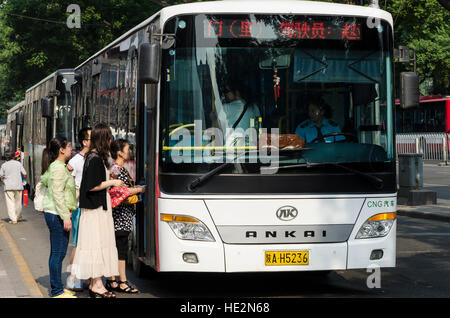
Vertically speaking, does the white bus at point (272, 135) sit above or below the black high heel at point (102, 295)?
above

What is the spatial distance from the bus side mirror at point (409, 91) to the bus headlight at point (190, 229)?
247cm

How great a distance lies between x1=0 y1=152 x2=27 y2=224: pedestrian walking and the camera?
18.1 m

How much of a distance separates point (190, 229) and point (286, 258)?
3.20ft

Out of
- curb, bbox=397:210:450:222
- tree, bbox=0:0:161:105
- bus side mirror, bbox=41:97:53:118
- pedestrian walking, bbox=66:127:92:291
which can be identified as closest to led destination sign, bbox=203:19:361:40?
pedestrian walking, bbox=66:127:92:291

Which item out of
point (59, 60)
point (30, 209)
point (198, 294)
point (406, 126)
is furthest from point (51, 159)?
point (406, 126)

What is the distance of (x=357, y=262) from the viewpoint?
8.31 m

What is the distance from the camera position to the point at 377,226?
847cm

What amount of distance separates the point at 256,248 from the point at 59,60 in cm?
3339

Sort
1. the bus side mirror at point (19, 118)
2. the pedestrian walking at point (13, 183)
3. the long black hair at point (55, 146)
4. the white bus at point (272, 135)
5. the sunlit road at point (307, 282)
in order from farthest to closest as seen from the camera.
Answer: the bus side mirror at point (19, 118)
the pedestrian walking at point (13, 183)
the sunlit road at point (307, 282)
the long black hair at point (55, 146)
the white bus at point (272, 135)

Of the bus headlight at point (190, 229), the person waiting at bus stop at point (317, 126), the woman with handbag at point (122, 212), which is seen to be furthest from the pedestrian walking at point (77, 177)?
the person waiting at bus stop at point (317, 126)

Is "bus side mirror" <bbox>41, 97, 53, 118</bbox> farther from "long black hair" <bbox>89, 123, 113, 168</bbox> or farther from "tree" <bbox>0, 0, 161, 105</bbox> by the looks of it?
"tree" <bbox>0, 0, 161, 105</bbox>

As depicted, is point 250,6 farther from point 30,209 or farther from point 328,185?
point 30,209

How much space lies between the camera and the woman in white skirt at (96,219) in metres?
8.30

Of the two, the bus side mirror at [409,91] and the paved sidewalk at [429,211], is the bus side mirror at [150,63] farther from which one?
the paved sidewalk at [429,211]
